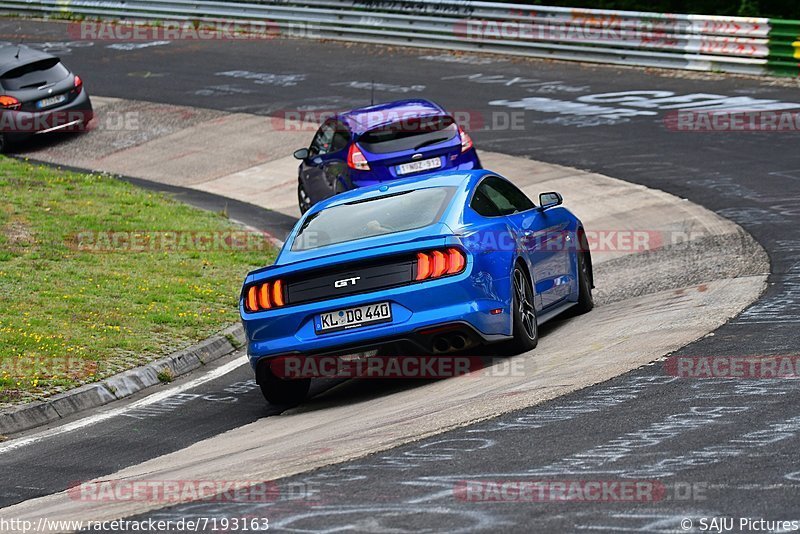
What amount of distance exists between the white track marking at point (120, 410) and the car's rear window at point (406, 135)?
5.47m

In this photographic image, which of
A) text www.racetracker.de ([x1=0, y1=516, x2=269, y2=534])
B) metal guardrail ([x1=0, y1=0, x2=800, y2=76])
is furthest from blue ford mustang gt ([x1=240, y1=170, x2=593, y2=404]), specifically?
metal guardrail ([x1=0, y1=0, x2=800, y2=76])

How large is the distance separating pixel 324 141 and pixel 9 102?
9.77 m

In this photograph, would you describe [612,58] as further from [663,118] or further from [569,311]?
[569,311]

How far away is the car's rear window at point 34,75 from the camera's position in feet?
84.0

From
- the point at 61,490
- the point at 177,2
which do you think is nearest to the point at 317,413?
the point at 61,490

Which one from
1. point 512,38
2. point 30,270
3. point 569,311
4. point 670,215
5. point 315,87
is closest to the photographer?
point 569,311

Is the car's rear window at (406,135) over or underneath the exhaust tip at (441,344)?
over

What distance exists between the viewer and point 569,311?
1227 cm

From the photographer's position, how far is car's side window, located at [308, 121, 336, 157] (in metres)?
17.9

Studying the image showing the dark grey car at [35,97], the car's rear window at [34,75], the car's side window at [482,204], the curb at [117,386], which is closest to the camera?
the curb at [117,386]

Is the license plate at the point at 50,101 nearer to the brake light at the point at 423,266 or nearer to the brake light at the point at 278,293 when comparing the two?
the brake light at the point at 278,293

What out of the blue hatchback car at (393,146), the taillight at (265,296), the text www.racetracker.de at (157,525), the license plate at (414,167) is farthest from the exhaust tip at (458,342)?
the license plate at (414,167)

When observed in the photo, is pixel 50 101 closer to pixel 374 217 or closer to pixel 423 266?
pixel 374 217

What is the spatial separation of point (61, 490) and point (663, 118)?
16910 mm
